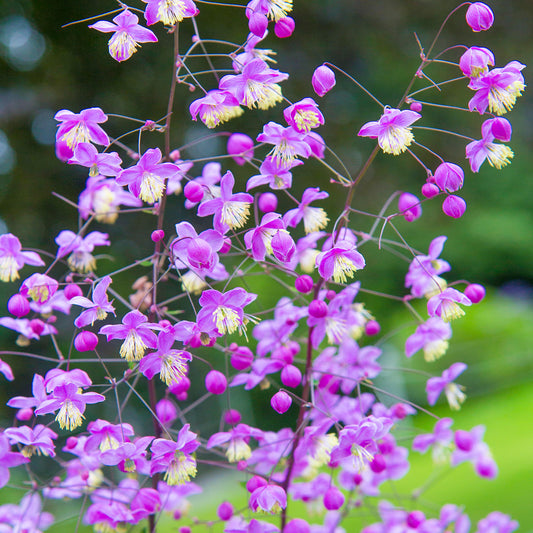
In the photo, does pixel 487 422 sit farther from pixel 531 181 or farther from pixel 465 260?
pixel 531 181

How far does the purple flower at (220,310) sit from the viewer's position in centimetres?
74

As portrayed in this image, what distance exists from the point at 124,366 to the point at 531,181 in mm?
5296

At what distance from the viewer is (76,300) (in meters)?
0.74

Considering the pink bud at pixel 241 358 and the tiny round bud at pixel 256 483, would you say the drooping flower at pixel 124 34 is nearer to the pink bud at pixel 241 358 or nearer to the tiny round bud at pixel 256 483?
the pink bud at pixel 241 358

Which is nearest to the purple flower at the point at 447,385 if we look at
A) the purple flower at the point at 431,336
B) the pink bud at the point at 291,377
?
the purple flower at the point at 431,336

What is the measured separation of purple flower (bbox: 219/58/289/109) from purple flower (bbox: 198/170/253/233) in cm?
10

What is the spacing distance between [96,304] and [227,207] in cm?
21

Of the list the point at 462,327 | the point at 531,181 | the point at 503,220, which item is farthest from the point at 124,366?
the point at 531,181

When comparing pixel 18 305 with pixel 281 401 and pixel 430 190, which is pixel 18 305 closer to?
pixel 281 401

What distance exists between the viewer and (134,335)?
2.46 feet

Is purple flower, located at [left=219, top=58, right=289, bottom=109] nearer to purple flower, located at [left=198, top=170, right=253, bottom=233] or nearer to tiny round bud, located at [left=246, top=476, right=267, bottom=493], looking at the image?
purple flower, located at [left=198, top=170, right=253, bottom=233]

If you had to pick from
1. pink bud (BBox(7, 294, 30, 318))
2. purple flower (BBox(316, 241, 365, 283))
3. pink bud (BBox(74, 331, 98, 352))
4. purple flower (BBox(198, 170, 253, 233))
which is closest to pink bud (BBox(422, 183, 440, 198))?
purple flower (BBox(316, 241, 365, 283))

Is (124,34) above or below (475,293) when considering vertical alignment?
above

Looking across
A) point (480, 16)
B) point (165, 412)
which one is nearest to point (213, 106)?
point (480, 16)
